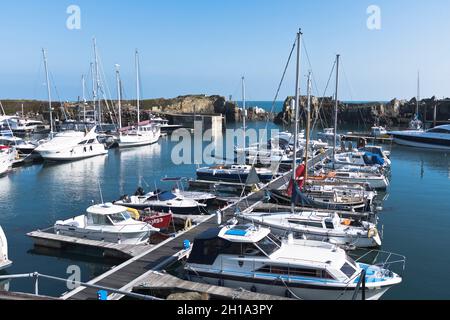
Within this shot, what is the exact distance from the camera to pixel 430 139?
226 feet

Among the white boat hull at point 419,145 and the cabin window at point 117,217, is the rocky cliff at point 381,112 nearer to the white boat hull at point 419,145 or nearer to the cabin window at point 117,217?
the white boat hull at point 419,145

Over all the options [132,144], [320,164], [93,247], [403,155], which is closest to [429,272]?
[93,247]

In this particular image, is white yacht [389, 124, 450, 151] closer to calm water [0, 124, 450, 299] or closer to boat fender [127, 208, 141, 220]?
calm water [0, 124, 450, 299]

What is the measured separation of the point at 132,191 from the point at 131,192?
410mm

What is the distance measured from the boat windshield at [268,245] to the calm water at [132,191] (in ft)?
16.8

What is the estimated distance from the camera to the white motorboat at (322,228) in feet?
72.0

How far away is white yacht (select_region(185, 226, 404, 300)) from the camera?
49.9 ft

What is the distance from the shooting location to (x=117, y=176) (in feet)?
151

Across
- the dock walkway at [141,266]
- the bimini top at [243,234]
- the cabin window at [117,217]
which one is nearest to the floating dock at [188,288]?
the dock walkway at [141,266]

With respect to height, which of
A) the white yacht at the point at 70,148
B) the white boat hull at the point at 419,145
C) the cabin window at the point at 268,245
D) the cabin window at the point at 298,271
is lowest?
the cabin window at the point at 298,271

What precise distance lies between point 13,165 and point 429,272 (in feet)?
155

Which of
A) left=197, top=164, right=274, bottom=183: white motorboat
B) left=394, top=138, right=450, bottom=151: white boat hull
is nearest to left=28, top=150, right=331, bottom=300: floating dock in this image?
left=197, top=164, right=274, bottom=183: white motorboat

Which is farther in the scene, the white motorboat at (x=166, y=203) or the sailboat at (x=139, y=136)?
the sailboat at (x=139, y=136)

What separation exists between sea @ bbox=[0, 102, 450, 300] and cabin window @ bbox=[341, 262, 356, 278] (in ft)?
9.17
